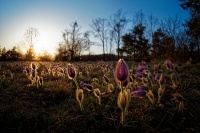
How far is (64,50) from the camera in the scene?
5197 cm

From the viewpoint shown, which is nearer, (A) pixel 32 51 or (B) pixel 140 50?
(A) pixel 32 51

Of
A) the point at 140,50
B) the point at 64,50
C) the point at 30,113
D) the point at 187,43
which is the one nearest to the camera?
the point at 30,113

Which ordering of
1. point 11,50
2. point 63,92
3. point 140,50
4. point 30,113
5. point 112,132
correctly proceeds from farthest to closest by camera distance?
1. point 140,50
2. point 11,50
3. point 63,92
4. point 30,113
5. point 112,132

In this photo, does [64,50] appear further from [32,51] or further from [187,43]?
[187,43]

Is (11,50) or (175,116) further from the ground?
(11,50)

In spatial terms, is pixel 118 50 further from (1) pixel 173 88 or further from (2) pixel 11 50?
(1) pixel 173 88

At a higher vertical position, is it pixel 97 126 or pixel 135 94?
pixel 135 94

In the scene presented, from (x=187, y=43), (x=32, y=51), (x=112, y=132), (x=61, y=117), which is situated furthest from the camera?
(x=32, y=51)

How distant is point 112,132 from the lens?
76.4 inches

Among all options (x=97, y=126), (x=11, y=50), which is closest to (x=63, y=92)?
(x=97, y=126)

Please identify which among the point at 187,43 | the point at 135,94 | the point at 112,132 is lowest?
the point at 112,132

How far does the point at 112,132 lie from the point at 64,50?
167 ft

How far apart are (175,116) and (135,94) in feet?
1.60

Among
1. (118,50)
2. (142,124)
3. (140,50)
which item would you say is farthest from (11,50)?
(142,124)
